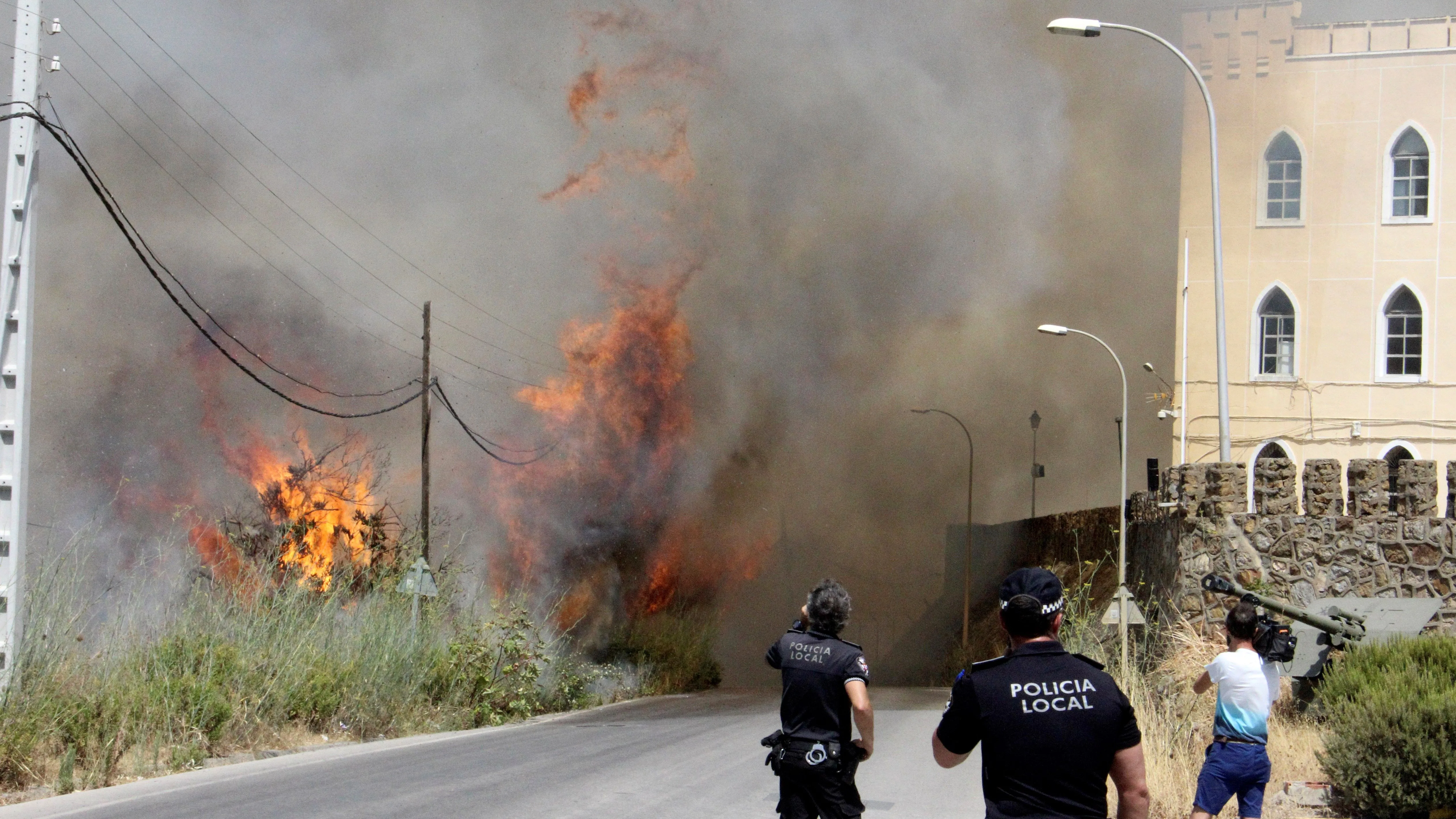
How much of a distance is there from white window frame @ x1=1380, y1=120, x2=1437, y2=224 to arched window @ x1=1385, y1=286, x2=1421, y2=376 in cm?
23

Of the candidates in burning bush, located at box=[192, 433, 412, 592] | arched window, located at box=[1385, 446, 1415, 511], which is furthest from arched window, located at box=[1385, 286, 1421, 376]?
burning bush, located at box=[192, 433, 412, 592]

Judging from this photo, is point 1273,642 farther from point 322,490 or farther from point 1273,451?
point 322,490

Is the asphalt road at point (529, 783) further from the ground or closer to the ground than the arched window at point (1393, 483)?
closer to the ground

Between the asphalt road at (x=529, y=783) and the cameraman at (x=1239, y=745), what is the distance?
298 cm

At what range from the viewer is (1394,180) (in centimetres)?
3094

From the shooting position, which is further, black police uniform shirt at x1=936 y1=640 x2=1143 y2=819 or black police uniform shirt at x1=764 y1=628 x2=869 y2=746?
black police uniform shirt at x1=764 y1=628 x2=869 y2=746

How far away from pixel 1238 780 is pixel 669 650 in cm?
2309

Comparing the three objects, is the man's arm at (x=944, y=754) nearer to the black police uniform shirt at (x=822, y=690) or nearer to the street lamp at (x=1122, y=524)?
the black police uniform shirt at (x=822, y=690)

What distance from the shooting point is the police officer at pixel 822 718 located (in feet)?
19.5

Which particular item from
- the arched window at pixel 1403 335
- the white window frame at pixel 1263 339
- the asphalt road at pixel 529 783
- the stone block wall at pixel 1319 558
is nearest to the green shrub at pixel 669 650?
the asphalt road at pixel 529 783

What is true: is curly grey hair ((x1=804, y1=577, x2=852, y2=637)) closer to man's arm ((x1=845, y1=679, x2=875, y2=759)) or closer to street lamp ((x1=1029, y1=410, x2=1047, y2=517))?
man's arm ((x1=845, y1=679, x2=875, y2=759))

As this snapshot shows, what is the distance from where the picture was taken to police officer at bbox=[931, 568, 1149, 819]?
407 centimetres

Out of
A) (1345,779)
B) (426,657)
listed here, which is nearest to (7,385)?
(426,657)

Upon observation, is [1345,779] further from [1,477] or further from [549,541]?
[549,541]
